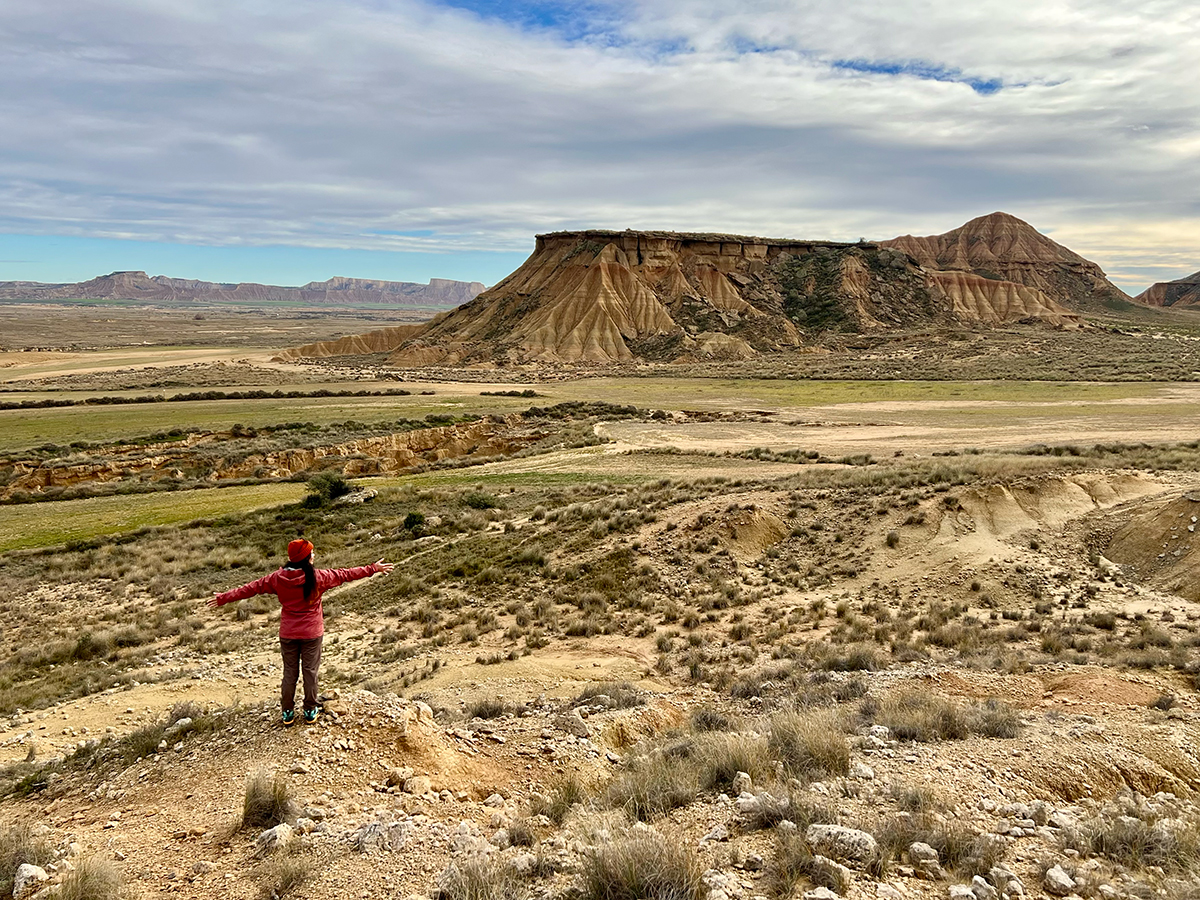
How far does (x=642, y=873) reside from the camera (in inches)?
168

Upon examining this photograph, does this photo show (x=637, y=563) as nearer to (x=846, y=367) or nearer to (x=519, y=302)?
(x=846, y=367)

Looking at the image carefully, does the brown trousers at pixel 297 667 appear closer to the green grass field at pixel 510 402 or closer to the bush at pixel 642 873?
the bush at pixel 642 873

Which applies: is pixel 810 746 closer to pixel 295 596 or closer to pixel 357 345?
pixel 295 596

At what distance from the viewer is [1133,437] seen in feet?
111

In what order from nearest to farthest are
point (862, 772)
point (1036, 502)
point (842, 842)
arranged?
point (842, 842)
point (862, 772)
point (1036, 502)

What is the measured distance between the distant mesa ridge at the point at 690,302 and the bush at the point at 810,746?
9023cm

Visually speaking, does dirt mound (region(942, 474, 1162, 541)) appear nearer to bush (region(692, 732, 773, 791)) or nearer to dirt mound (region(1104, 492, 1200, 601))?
dirt mound (region(1104, 492, 1200, 601))

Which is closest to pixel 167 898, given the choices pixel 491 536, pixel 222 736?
pixel 222 736

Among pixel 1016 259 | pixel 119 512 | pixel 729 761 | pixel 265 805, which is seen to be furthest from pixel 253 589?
pixel 1016 259

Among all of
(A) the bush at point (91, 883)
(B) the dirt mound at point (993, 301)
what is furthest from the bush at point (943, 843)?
(B) the dirt mound at point (993, 301)

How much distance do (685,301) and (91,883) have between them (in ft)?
368

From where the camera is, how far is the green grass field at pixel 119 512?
22.4 metres

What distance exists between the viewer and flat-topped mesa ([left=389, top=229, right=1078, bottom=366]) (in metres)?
102

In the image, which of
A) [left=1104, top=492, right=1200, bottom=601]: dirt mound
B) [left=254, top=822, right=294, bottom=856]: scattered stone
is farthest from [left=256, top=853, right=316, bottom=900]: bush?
[left=1104, top=492, right=1200, bottom=601]: dirt mound
